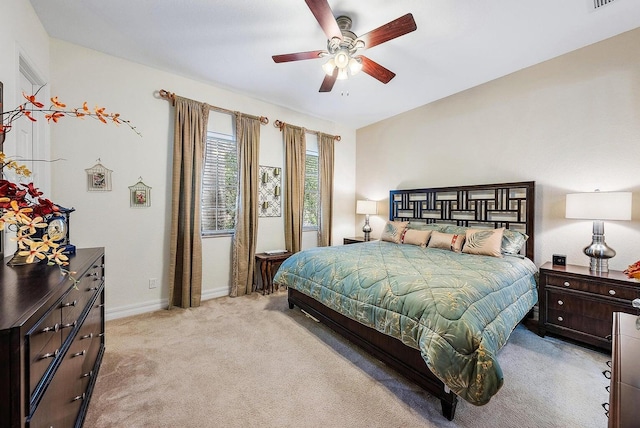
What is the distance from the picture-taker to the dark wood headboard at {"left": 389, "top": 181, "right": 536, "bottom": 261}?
317cm

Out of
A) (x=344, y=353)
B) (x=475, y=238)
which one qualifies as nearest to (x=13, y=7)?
(x=344, y=353)

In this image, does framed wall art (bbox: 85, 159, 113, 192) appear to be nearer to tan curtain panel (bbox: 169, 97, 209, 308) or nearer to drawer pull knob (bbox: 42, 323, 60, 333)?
tan curtain panel (bbox: 169, 97, 209, 308)

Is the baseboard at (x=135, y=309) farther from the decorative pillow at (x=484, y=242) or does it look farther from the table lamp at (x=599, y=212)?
the table lamp at (x=599, y=212)

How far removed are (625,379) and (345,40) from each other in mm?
2581

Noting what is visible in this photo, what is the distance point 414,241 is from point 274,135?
2650 millimetres

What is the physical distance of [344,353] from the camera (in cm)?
236

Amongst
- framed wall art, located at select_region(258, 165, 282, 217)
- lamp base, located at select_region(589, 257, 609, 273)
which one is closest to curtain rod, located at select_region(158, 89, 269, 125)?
framed wall art, located at select_region(258, 165, 282, 217)

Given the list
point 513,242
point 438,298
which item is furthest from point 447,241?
point 438,298

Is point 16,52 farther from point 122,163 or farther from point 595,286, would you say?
point 595,286

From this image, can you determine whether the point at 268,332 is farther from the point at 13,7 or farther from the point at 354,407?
the point at 13,7

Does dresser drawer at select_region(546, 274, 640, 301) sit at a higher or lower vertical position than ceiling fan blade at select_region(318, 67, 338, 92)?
lower

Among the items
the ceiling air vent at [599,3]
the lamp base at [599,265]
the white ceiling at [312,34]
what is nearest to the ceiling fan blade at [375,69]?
the white ceiling at [312,34]

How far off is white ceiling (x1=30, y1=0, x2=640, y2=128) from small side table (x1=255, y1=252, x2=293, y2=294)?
2395mm

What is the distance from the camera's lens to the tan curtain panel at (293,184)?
14.1 ft
